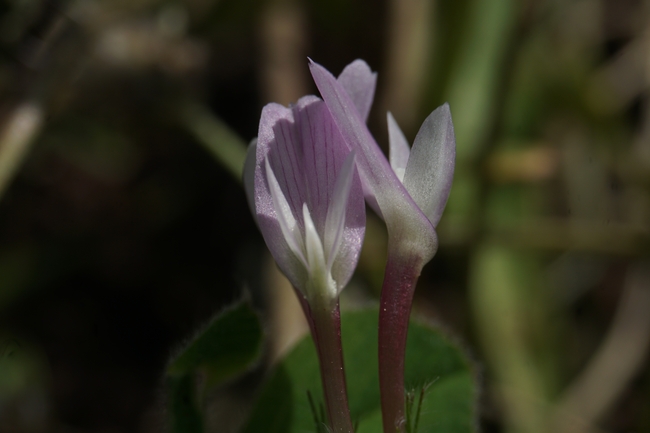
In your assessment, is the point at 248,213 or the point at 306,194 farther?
the point at 248,213

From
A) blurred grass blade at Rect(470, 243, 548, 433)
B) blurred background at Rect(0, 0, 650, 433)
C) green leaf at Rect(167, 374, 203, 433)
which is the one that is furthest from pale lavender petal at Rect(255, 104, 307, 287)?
blurred grass blade at Rect(470, 243, 548, 433)

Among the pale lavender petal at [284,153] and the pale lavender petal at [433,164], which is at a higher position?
the pale lavender petal at [284,153]

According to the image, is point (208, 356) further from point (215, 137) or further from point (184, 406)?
point (215, 137)

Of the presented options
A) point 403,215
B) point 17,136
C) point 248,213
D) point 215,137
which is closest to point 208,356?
point 403,215

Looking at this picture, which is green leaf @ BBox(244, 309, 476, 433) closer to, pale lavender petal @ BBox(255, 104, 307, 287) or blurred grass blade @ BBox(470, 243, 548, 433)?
pale lavender petal @ BBox(255, 104, 307, 287)

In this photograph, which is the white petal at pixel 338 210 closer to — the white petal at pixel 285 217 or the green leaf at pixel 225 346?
the white petal at pixel 285 217

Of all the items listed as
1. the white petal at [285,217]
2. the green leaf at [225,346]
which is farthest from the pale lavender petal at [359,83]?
the green leaf at [225,346]
